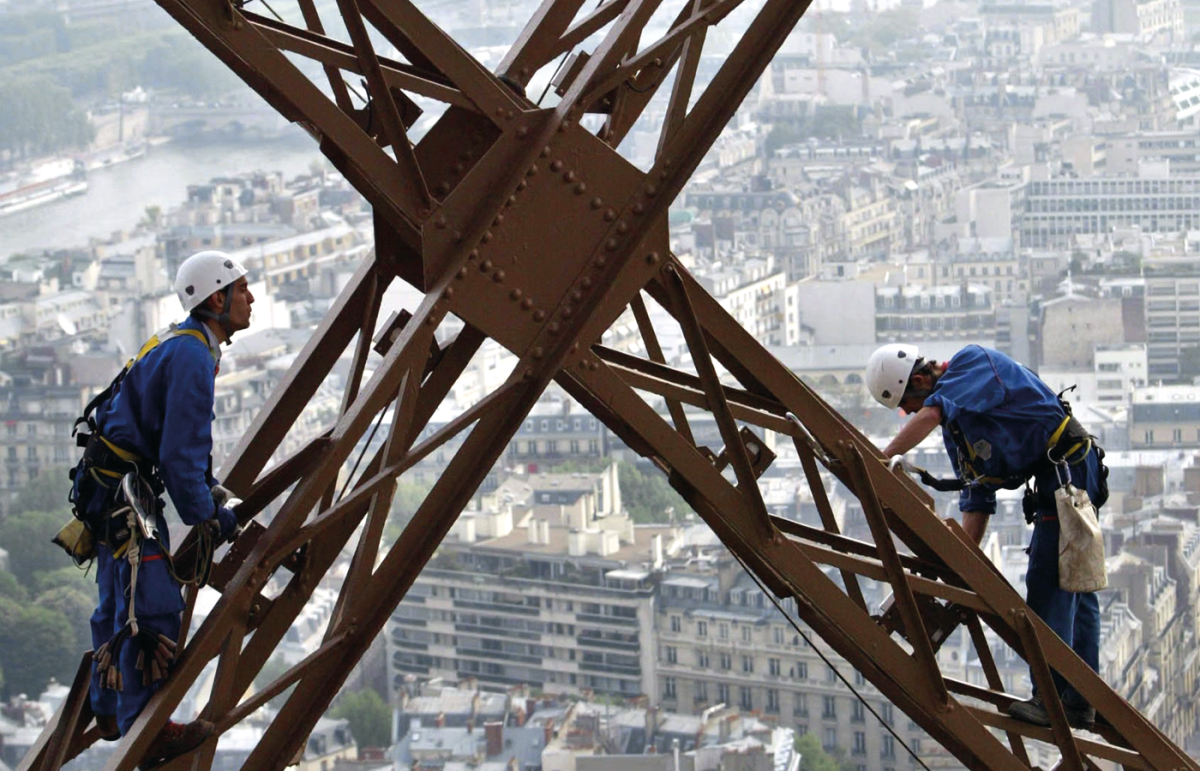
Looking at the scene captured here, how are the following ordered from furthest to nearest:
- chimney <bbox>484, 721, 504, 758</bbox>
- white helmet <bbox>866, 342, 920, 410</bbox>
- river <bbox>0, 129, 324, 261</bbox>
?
river <bbox>0, 129, 324, 261</bbox>, chimney <bbox>484, 721, 504, 758</bbox>, white helmet <bbox>866, 342, 920, 410</bbox>

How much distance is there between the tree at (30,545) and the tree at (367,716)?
22.4ft

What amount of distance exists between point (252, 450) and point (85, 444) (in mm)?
235

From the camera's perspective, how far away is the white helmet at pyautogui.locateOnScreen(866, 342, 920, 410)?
2.88 metres

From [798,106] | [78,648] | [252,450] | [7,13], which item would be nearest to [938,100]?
[798,106]

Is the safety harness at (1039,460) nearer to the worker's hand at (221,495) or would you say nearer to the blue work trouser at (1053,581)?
the blue work trouser at (1053,581)

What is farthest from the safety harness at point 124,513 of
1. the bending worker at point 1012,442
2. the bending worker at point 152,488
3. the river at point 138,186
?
the river at point 138,186

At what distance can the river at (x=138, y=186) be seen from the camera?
4725cm

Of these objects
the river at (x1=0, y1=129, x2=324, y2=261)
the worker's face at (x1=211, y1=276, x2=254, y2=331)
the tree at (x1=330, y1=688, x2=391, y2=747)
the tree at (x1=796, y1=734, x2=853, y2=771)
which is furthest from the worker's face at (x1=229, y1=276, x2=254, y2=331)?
the river at (x1=0, y1=129, x2=324, y2=261)

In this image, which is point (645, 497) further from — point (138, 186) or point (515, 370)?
point (515, 370)

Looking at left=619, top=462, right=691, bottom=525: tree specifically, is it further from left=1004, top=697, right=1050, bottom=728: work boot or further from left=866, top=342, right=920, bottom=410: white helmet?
left=1004, top=697, right=1050, bottom=728: work boot

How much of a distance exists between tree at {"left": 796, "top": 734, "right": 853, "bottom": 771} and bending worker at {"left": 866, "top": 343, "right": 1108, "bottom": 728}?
2278 centimetres

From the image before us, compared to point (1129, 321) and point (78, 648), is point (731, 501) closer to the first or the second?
point (78, 648)

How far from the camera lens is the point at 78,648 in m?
31.8

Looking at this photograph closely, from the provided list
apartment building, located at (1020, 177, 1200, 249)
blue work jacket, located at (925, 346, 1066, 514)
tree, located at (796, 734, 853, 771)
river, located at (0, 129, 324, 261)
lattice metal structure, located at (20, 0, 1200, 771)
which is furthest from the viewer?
apartment building, located at (1020, 177, 1200, 249)
